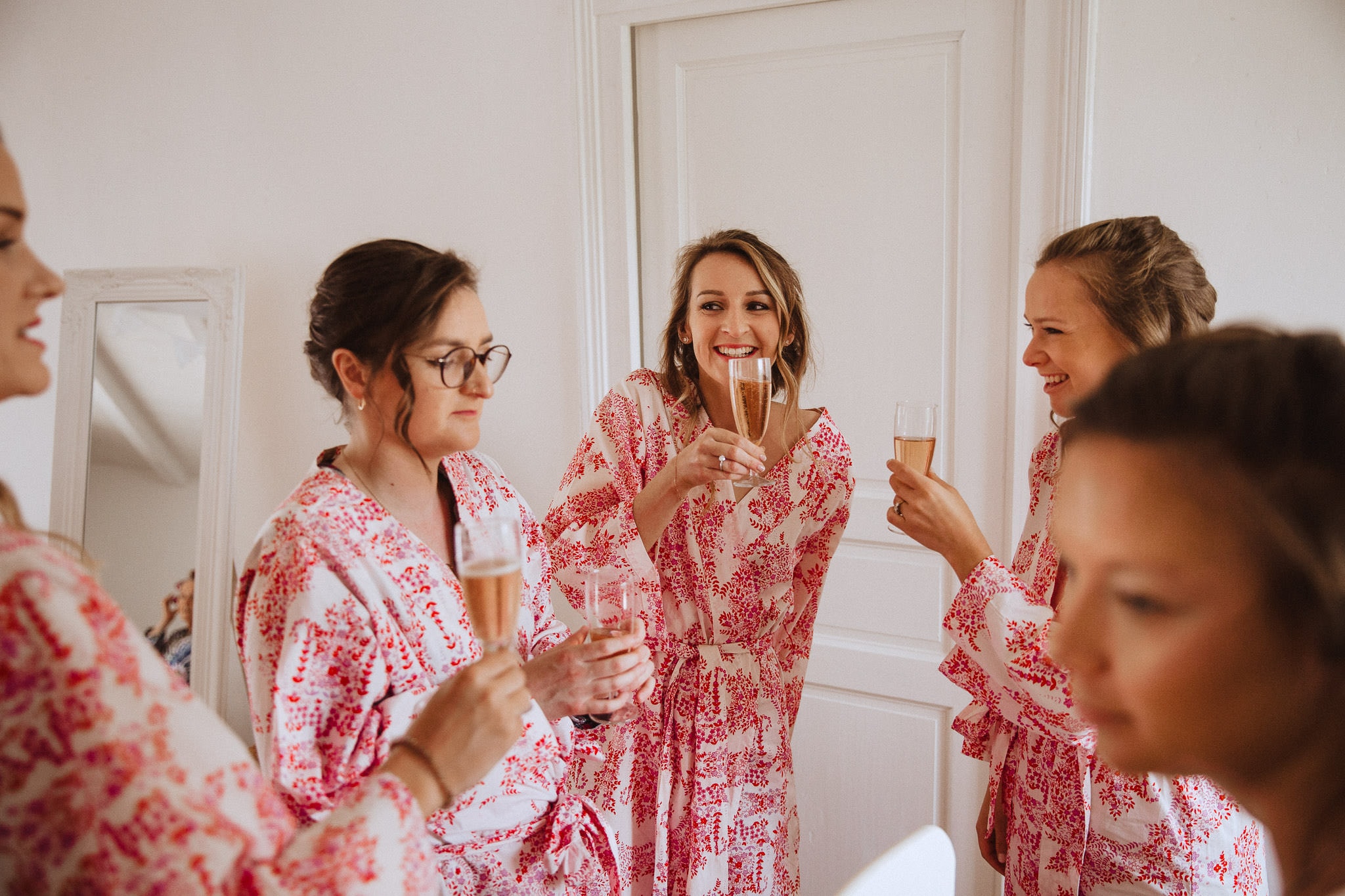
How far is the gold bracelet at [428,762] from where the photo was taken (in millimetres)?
850

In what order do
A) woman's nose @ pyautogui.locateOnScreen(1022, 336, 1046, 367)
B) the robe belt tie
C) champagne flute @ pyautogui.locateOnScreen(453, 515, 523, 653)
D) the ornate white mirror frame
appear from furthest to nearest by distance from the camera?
the ornate white mirror frame < the robe belt tie < woman's nose @ pyautogui.locateOnScreen(1022, 336, 1046, 367) < champagne flute @ pyautogui.locateOnScreen(453, 515, 523, 653)

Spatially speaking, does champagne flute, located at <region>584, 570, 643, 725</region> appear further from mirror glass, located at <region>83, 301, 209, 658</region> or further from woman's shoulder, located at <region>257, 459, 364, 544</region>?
mirror glass, located at <region>83, 301, 209, 658</region>

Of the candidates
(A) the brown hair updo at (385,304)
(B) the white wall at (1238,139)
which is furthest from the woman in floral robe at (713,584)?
(B) the white wall at (1238,139)

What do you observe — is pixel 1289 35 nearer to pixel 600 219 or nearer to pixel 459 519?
pixel 600 219

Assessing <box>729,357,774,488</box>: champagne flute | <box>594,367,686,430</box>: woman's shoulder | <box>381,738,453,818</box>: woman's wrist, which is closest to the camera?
<box>381,738,453,818</box>: woman's wrist

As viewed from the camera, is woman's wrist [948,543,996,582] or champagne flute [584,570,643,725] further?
woman's wrist [948,543,996,582]

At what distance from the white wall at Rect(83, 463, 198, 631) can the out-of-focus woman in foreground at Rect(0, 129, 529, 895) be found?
8.79 ft

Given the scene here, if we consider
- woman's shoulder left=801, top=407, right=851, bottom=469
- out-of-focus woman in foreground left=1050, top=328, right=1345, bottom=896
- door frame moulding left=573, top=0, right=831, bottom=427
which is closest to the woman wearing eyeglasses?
woman's shoulder left=801, top=407, right=851, bottom=469

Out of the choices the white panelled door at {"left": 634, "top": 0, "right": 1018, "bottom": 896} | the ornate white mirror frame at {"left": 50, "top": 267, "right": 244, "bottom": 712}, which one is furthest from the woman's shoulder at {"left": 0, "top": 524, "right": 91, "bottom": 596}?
the ornate white mirror frame at {"left": 50, "top": 267, "right": 244, "bottom": 712}

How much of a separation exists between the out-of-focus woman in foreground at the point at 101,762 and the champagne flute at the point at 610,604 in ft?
1.80

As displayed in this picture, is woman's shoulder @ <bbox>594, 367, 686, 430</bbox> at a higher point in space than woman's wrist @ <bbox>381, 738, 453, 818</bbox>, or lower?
higher

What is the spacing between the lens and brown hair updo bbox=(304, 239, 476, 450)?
142 cm

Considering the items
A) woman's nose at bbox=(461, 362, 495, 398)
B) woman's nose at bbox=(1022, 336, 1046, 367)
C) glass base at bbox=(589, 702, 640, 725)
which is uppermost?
woman's nose at bbox=(1022, 336, 1046, 367)

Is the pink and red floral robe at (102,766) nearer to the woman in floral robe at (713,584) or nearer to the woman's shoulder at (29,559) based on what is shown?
the woman's shoulder at (29,559)
